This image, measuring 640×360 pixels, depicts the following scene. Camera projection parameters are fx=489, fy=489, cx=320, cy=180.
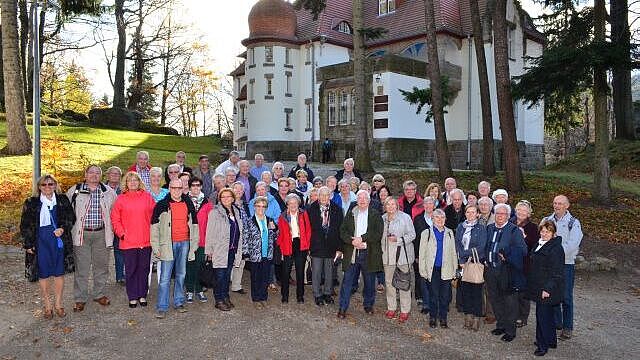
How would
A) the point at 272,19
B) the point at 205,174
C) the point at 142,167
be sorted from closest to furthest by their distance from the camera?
the point at 142,167
the point at 205,174
the point at 272,19

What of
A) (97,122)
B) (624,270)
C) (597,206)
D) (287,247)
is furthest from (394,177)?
(97,122)

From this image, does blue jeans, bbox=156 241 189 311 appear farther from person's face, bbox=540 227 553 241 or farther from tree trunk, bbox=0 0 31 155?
tree trunk, bbox=0 0 31 155

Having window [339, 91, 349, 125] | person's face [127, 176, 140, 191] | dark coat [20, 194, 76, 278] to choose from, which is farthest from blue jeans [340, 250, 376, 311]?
window [339, 91, 349, 125]

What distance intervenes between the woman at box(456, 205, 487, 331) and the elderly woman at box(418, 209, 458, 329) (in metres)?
0.13

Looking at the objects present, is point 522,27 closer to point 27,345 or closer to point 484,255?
point 484,255

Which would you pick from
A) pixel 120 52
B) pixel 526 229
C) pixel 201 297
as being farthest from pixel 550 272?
pixel 120 52

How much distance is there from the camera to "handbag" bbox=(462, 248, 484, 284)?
6336mm

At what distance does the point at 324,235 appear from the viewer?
713cm

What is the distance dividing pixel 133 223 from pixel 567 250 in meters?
5.75

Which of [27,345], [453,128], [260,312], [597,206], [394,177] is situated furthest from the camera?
[453,128]

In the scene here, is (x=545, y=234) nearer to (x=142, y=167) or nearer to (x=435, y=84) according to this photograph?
(x=142, y=167)

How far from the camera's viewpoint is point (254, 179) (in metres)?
9.20

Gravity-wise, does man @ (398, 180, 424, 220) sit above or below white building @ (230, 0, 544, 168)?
below

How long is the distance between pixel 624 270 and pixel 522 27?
2399cm
